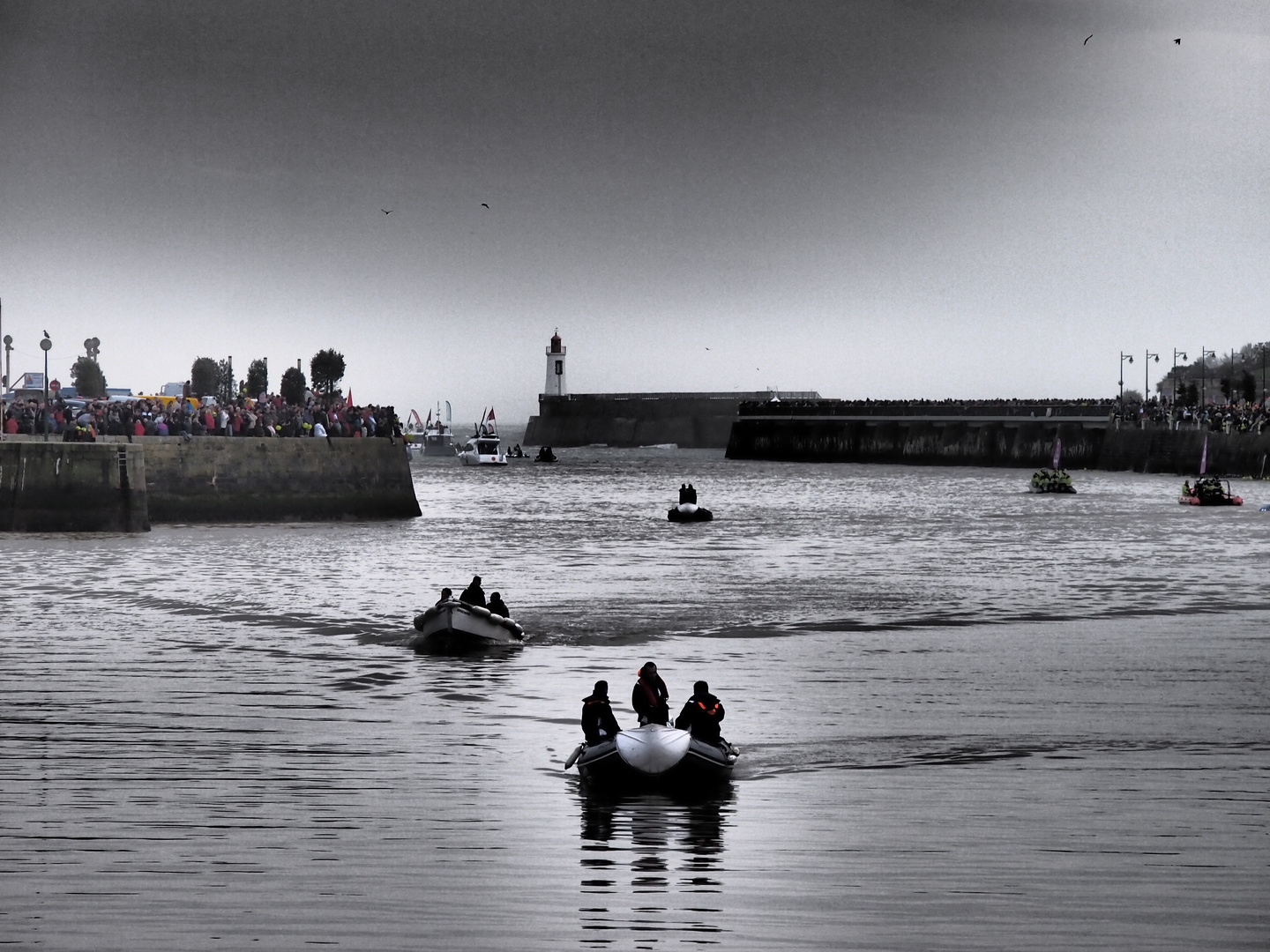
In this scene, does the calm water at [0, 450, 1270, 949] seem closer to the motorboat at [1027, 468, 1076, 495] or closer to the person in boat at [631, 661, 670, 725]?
the person in boat at [631, 661, 670, 725]

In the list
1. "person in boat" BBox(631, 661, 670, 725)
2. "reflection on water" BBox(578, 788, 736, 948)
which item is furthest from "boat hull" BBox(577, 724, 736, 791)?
"person in boat" BBox(631, 661, 670, 725)

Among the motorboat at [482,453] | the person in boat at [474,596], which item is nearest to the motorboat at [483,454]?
the motorboat at [482,453]

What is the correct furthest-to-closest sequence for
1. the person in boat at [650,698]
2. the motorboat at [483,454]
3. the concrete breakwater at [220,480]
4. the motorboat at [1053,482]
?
the motorboat at [483,454] → the motorboat at [1053,482] → the concrete breakwater at [220,480] → the person in boat at [650,698]

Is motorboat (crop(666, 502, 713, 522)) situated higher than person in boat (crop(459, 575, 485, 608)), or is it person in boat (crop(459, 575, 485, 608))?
person in boat (crop(459, 575, 485, 608))

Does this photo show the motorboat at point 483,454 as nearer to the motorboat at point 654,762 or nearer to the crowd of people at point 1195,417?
the crowd of people at point 1195,417

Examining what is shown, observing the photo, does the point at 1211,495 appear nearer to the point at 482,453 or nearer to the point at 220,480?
the point at 220,480

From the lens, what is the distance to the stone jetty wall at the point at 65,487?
48125 mm

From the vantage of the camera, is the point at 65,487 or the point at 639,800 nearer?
the point at 639,800

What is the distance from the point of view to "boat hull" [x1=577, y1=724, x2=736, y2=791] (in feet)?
54.2

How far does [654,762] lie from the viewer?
16.6m

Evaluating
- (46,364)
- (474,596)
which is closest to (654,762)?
(474,596)

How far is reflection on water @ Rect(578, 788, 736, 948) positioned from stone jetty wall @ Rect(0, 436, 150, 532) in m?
36.1

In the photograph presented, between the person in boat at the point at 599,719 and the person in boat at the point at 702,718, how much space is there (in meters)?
0.77

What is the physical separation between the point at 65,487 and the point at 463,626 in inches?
1023
